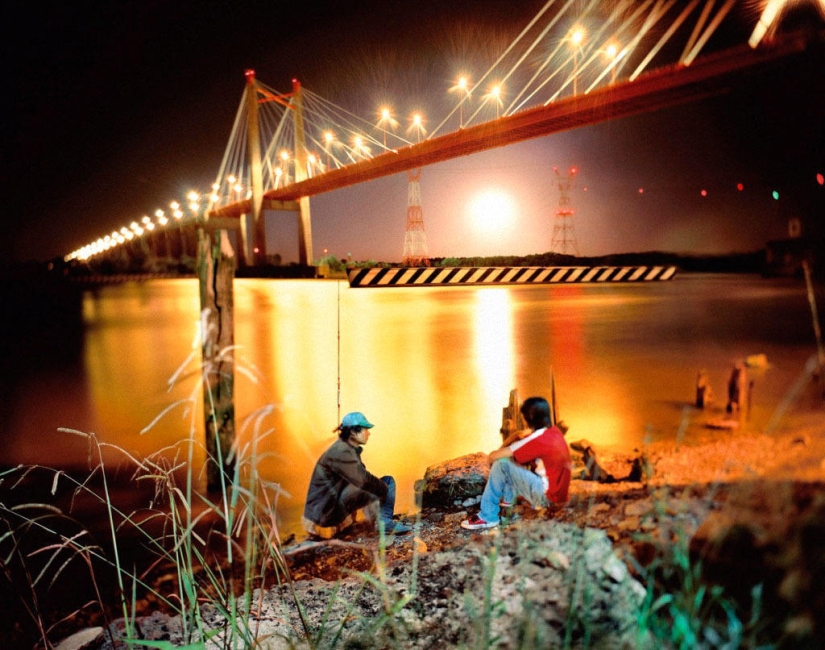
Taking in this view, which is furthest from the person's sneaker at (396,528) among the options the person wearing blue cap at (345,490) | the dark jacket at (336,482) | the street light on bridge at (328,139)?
the street light on bridge at (328,139)

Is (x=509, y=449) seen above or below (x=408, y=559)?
above

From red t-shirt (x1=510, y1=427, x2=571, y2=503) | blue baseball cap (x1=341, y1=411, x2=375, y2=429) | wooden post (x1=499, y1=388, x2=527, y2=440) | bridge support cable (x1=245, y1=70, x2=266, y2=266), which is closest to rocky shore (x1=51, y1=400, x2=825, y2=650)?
red t-shirt (x1=510, y1=427, x2=571, y2=503)

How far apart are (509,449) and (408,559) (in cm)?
89

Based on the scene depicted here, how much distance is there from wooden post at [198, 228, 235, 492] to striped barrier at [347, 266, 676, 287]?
91 cm

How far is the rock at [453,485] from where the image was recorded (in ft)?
11.8

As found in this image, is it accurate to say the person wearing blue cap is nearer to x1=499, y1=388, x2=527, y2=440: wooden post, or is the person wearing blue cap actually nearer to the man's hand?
the man's hand

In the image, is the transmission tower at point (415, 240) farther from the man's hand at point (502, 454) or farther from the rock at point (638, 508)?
the rock at point (638, 508)

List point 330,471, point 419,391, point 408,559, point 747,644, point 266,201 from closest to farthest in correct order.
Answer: point 747,644
point 408,559
point 330,471
point 419,391
point 266,201

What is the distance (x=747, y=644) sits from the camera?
4.30 ft

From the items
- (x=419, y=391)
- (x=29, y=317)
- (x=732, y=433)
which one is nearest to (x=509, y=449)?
(x=732, y=433)

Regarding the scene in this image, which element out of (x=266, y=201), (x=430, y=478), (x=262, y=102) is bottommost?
(x=430, y=478)

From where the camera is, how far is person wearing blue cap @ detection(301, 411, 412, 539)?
299cm

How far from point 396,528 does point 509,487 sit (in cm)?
76

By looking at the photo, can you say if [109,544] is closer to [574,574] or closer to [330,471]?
[330,471]
